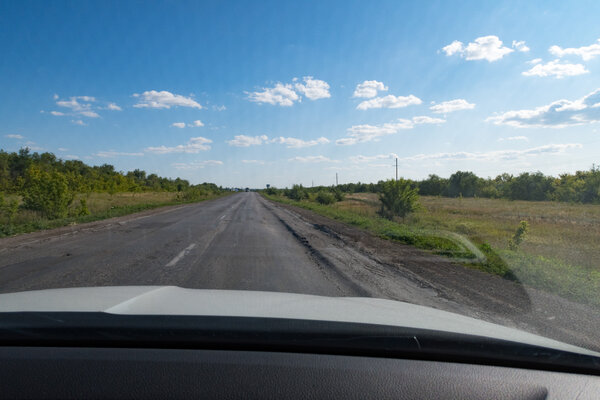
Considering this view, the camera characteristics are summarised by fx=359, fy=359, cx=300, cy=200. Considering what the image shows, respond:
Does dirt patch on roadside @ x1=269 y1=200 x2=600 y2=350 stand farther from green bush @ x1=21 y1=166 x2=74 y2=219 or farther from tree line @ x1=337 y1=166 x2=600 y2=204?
tree line @ x1=337 y1=166 x2=600 y2=204

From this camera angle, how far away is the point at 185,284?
6055 mm

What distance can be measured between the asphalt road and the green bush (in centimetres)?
907

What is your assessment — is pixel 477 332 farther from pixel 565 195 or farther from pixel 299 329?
pixel 565 195

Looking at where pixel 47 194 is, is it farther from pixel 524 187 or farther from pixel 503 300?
pixel 524 187

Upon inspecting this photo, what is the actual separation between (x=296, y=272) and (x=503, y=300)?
12.0 ft

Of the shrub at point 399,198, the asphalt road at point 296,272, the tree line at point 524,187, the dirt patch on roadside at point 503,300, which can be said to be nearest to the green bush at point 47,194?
the asphalt road at point 296,272

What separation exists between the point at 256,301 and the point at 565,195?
2951 inches

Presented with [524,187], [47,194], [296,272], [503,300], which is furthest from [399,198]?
[524,187]

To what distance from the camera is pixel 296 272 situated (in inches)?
285

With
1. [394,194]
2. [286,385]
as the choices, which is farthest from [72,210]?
[286,385]

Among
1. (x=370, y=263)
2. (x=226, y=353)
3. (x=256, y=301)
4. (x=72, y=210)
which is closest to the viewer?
(x=226, y=353)

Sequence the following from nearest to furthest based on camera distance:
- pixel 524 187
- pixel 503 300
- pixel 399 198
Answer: pixel 503 300, pixel 399 198, pixel 524 187

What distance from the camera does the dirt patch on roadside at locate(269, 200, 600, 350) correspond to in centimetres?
446

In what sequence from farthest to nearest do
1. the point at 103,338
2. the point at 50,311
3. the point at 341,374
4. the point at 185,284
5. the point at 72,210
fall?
the point at 72,210 → the point at 185,284 → the point at 50,311 → the point at 103,338 → the point at 341,374
